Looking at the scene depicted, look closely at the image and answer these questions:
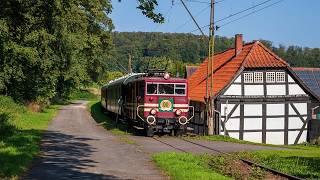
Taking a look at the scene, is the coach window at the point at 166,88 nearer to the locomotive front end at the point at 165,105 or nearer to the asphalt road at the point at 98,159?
the locomotive front end at the point at 165,105

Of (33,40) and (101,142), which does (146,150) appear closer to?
(101,142)

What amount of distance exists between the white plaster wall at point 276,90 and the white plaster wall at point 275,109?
79 centimetres

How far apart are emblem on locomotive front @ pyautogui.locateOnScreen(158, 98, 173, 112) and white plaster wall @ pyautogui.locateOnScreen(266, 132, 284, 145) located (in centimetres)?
1062

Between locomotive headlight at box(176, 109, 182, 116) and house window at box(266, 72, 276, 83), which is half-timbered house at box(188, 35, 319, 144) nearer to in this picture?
house window at box(266, 72, 276, 83)

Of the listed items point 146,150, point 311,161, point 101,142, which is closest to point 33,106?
point 101,142

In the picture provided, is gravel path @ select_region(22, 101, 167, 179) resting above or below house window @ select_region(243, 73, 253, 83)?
below

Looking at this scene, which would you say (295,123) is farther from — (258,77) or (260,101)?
(258,77)

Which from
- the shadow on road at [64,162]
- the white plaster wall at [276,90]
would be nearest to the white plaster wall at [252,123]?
the white plaster wall at [276,90]

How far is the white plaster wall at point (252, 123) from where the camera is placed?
106ft

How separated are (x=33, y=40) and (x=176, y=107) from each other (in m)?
9.10

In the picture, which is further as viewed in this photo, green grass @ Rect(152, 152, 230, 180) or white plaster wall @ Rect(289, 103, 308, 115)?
white plaster wall @ Rect(289, 103, 308, 115)

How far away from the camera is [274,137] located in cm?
3325

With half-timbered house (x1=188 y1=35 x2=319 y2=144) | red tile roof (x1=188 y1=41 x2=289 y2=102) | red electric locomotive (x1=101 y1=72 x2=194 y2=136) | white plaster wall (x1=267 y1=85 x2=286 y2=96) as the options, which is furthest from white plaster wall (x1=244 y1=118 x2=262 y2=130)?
red electric locomotive (x1=101 y1=72 x2=194 y2=136)

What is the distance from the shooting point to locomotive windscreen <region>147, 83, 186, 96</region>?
24.6 meters
